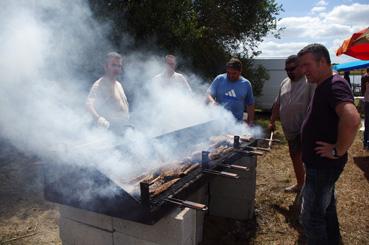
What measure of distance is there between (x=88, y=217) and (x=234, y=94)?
2.74 meters

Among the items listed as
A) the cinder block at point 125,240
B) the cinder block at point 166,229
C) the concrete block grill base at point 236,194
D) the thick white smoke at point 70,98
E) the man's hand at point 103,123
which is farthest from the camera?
the concrete block grill base at point 236,194

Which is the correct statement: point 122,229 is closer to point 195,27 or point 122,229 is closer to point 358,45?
point 358,45

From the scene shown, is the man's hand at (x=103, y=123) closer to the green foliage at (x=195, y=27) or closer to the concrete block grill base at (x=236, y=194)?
the concrete block grill base at (x=236, y=194)

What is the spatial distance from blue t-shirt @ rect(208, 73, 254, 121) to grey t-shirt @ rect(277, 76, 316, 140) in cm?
50

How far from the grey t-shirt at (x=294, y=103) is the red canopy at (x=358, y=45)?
238 centimetres

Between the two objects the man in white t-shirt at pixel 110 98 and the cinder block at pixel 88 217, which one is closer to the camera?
the cinder block at pixel 88 217

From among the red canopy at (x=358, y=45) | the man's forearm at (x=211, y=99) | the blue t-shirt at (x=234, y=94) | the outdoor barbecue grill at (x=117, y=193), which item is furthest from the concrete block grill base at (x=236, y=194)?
the red canopy at (x=358, y=45)

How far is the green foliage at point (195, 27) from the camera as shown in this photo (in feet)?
22.3

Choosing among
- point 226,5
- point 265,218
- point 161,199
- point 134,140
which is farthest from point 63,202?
point 226,5

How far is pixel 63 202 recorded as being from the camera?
8.02 ft

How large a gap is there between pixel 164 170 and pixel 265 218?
79.9 inches

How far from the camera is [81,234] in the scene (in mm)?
2670

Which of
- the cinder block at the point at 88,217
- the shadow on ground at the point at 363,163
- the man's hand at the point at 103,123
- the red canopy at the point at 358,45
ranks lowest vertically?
the shadow on ground at the point at 363,163

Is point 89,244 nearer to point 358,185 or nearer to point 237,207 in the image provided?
point 237,207
